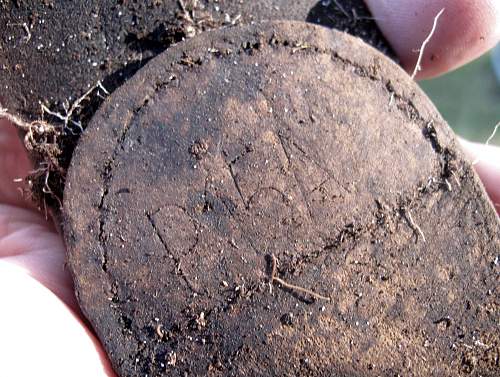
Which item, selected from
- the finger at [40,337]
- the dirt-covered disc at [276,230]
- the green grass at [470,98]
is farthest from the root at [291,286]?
the green grass at [470,98]

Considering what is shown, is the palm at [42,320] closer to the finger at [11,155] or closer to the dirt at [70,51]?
the dirt at [70,51]

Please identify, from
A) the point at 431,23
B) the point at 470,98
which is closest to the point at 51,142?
the point at 431,23

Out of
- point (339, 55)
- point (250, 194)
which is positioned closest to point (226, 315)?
point (250, 194)

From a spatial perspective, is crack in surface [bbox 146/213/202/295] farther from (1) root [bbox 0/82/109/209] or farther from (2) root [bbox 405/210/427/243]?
(2) root [bbox 405/210/427/243]

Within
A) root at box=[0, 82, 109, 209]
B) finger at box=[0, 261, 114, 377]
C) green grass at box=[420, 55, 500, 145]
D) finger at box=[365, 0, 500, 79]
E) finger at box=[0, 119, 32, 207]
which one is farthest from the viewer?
green grass at box=[420, 55, 500, 145]

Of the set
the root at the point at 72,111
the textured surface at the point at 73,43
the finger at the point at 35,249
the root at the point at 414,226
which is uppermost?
the textured surface at the point at 73,43

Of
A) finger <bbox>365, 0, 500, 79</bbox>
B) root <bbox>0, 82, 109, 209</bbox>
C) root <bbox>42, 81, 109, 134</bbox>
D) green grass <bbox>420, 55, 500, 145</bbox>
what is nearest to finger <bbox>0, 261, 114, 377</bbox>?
root <bbox>0, 82, 109, 209</bbox>

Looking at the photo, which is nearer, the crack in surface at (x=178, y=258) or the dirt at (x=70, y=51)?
the crack in surface at (x=178, y=258)

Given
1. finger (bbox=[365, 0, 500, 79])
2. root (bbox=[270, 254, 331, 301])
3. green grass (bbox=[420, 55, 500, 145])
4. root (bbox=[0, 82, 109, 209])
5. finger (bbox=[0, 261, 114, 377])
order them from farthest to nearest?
green grass (bbox=[420, 55, 500, 145]) → finger (bbox=[365, 0, 500, 79]) → root (bbox=[0, 82, 109, 209]) → root (bbox=[270, 254, 331, 301]) → finger (bbox=[0, 261, 114, 377])

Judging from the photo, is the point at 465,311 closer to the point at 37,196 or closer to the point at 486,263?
the point at 486,263
